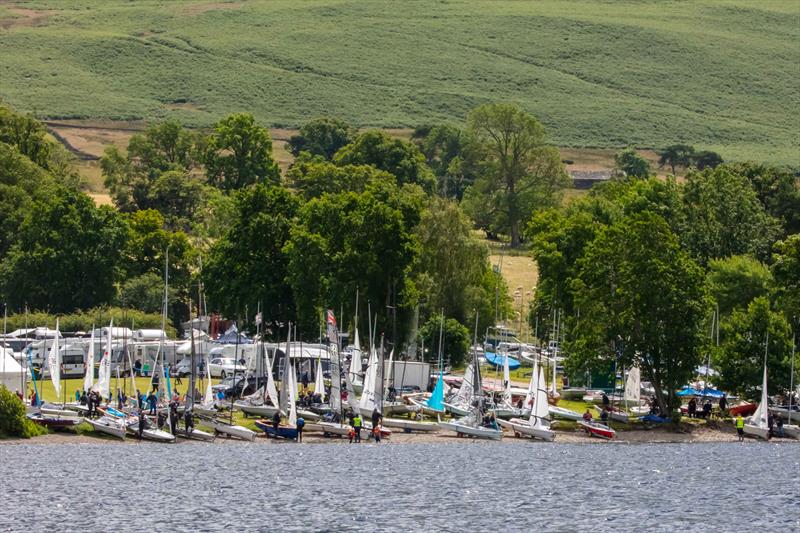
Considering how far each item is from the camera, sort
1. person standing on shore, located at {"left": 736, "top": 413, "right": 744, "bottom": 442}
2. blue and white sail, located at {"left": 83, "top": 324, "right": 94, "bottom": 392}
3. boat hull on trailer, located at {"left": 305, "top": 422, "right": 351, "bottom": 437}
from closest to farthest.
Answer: boat hull on trailer, located at {"left": 305, "top": 422, "right": 351, "bottom": 437} < blue and white sail, located at {"left": 83, "top": 324, "right": 94, "bottom": 392} < person standing on shore, located at {"left": 736, "top": 413, "right": 744, "bottom": 442}

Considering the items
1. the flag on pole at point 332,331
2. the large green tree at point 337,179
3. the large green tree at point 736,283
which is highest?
the large green tree at point 337,179

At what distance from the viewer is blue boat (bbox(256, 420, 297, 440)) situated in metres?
93.6

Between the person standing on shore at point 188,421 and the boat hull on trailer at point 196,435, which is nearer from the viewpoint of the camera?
the person standing on shore at point 188,421

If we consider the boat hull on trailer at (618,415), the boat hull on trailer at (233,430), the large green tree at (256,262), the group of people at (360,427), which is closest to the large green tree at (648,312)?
the boat hull on trailer at (618,415)

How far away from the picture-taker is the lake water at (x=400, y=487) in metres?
65.6

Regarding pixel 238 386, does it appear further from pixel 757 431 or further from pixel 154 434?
pixel 757 431

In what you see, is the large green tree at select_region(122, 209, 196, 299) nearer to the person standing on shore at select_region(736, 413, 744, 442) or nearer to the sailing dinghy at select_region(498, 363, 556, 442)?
the sailing dinghy at select_region(498, 363, 556, 442)

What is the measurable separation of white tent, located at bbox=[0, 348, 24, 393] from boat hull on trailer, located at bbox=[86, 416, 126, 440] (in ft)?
29.4

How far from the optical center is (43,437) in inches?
3524

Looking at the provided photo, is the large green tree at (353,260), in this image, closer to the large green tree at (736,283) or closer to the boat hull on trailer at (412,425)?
the boat hull on trailer at (412,425)

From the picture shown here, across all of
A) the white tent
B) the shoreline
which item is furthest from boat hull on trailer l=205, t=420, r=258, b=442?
the white tent

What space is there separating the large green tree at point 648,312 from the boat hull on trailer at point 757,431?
14.7ft

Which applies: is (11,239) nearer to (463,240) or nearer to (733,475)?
(463,240)

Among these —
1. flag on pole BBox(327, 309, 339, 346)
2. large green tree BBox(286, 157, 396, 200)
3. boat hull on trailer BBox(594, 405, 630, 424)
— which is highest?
large green tree BBox(286, 157, 396, 200)
